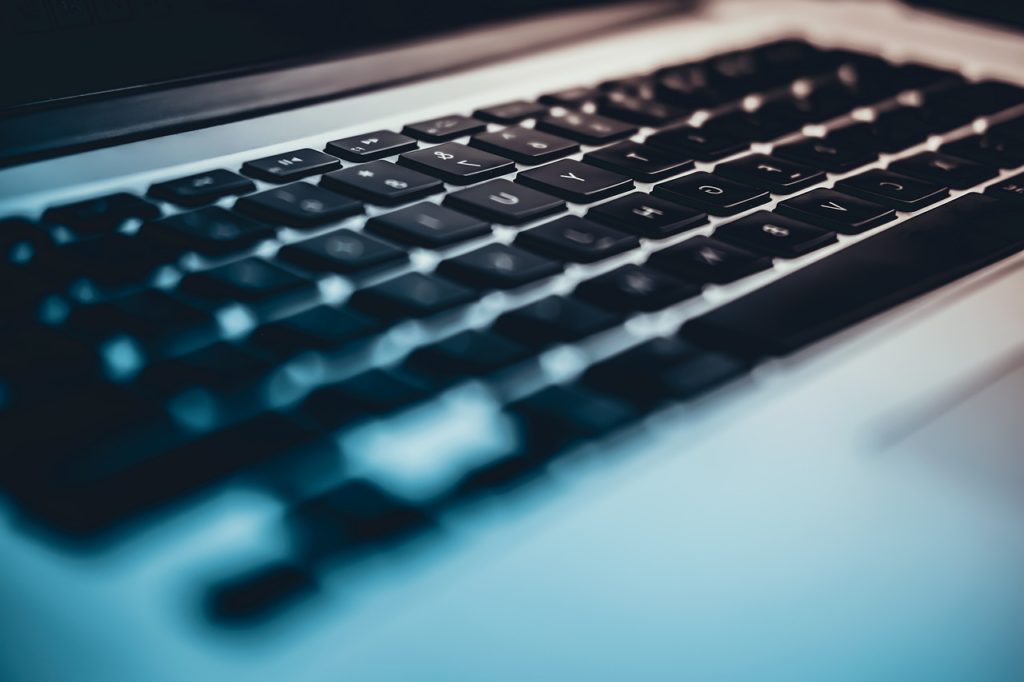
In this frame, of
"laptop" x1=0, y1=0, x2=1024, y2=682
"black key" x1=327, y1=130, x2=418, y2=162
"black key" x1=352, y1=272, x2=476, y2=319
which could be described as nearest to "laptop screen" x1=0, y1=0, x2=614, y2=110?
"laptop" x1=0, y1=0, x2=1024, y2=682

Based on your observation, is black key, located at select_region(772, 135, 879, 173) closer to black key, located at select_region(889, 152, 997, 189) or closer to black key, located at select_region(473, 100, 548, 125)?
black key, located at select_region(889, 152, 997, 189)

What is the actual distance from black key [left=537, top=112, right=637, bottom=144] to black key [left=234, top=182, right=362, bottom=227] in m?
0.14

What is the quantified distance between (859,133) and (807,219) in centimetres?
13

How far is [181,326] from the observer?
26 centimetres

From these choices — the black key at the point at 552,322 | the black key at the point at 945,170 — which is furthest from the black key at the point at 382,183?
the black key at the point at 945,170

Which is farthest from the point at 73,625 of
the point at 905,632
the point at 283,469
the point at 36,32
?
the point at 36,32

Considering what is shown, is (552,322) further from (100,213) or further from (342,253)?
(100,213)

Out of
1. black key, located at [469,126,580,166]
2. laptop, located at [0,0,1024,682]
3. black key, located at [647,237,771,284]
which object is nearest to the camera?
laptop, located at [0,0,1024,682]

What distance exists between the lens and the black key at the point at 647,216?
336 mm

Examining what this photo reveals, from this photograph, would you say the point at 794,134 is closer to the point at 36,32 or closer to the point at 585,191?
the point at 585,191

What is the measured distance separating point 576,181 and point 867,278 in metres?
0.12

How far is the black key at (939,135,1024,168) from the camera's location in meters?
0.43

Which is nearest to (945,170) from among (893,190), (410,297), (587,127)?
(893,190)

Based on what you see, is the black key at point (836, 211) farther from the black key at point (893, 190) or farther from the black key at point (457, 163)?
the black key at point (457, 163)
